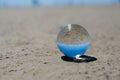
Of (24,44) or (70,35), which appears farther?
(24,44)

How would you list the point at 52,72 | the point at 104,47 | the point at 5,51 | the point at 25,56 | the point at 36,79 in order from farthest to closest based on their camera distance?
the point at 104,47 → the point at 5,51 → the point at 25,56 → the point at 52,72 → the point at 36,79

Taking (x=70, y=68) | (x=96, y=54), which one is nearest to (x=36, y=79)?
(x=70, y=68)

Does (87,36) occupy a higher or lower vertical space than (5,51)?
higher

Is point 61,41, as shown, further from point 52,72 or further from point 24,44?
point 24,44

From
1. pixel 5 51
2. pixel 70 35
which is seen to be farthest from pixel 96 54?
pixel 5 51

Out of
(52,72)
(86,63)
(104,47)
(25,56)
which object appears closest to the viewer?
(52,72)

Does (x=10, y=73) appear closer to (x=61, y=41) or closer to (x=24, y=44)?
(x=61, y=41)
